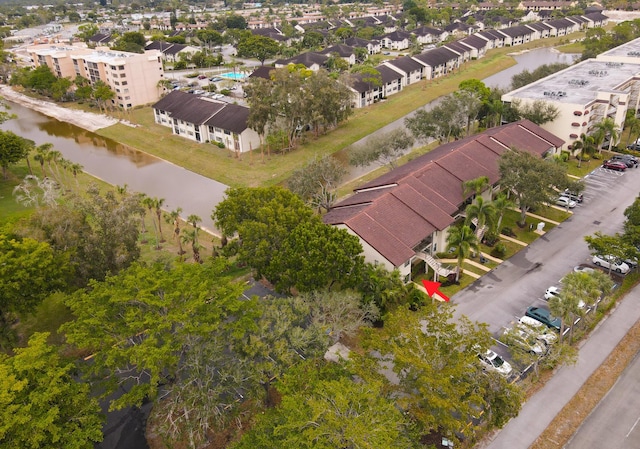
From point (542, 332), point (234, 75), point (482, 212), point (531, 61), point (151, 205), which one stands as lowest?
point (531, 61)

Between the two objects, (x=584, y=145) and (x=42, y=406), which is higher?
(x=42, y=406)

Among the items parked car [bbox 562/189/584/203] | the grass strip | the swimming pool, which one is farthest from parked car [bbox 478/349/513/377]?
the swimming pool

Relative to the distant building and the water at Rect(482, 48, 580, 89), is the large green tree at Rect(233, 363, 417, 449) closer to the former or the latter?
the distant building

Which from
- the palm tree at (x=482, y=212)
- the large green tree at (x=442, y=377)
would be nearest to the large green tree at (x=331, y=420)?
the large green tree at (x=442, y=377)

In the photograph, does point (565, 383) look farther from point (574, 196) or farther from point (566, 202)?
point (574, 196)

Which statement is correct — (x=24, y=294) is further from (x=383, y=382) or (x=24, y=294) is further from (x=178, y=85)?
(x=178, y=85)

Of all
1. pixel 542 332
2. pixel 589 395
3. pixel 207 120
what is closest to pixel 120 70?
pixel 207 120

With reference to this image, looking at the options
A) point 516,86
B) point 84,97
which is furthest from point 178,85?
point 516,86
